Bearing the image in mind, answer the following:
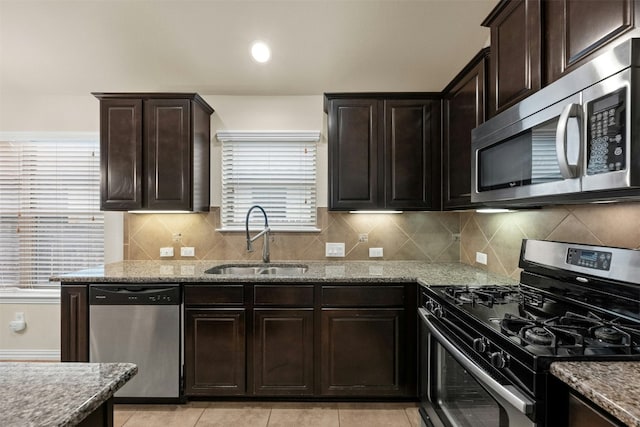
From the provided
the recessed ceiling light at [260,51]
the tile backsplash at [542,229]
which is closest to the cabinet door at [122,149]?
the recessed ceiling light at [260,51]

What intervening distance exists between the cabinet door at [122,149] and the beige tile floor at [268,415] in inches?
61.2

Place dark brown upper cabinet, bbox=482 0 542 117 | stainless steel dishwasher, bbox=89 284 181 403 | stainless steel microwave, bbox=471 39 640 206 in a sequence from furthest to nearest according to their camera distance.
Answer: stainless steel dishwasher, bbox=89 284 181 403
dark brown upper cabinet, bbox=482 0 542 117
stainless steel microwave, bbox=471 39 640 206

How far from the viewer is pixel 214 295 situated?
2428 mm

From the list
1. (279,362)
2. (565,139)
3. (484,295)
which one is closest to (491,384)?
(484,295)

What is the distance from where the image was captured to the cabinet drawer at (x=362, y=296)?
2420 mm

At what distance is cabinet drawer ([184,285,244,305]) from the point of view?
243cm

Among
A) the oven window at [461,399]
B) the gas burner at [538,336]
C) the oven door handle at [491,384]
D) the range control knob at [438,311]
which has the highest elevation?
the gas burner at [538,336]

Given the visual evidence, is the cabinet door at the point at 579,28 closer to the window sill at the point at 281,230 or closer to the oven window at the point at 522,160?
the oven window at the point at 522,160

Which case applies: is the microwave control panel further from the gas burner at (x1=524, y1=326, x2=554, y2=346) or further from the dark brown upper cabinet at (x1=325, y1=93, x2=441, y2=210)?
the dark brown upper cabinet at (x1=325, y1=93, x2=441, y2=210)

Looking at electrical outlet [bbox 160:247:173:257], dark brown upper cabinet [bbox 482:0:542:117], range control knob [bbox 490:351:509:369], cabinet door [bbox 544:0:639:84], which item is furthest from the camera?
electrical outlet [bbox 160:247:173:257]

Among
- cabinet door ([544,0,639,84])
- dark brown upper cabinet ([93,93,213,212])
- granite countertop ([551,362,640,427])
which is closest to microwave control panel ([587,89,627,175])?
cabinet door ([544,0,639,84])

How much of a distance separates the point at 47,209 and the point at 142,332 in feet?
6.28

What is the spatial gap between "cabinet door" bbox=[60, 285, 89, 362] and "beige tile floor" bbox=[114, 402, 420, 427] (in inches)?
19.2

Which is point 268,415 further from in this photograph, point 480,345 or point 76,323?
point 480,345
